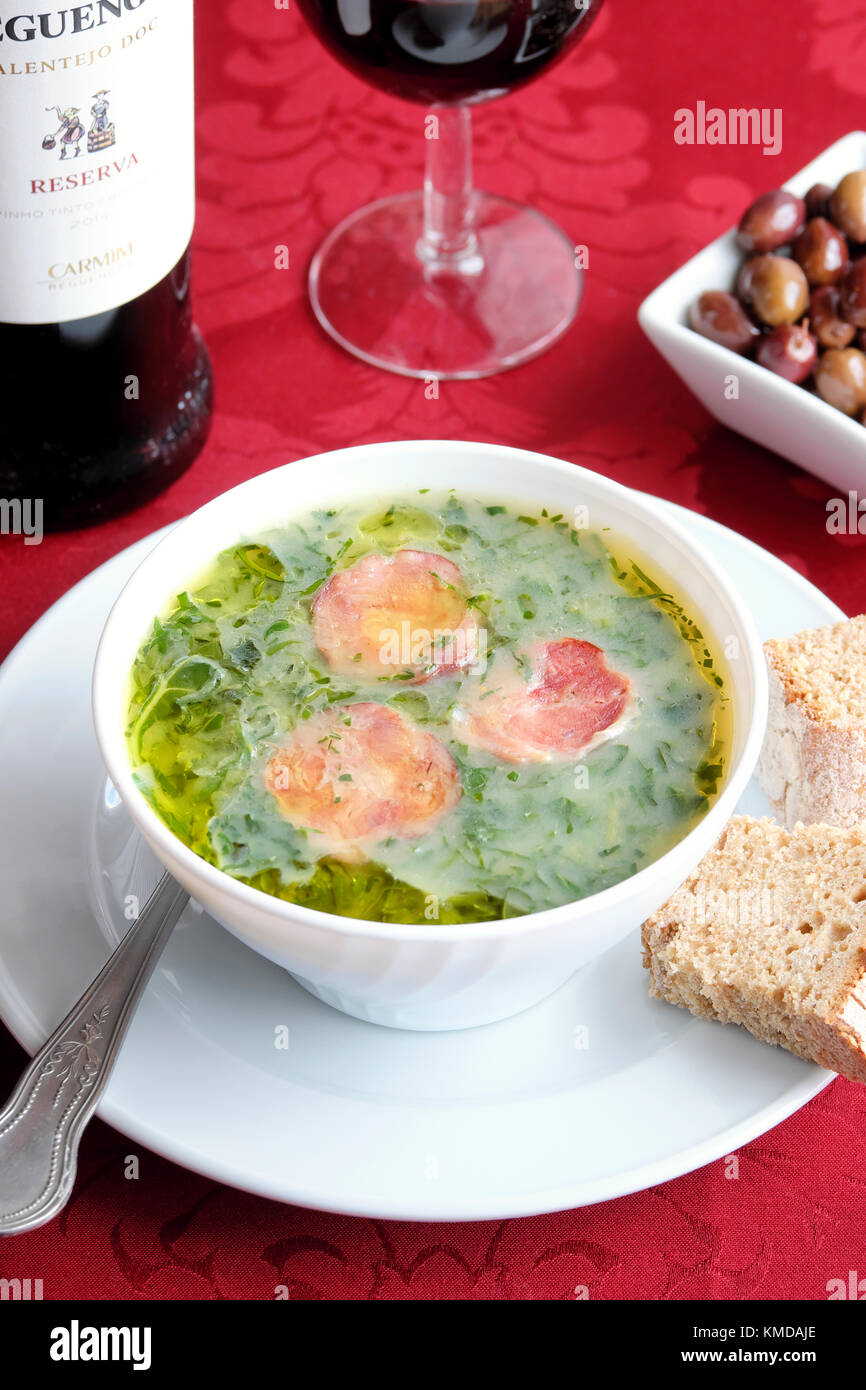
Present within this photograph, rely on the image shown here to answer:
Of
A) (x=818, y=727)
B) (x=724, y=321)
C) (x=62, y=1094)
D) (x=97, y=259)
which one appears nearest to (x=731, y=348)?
(x=724, y=321)

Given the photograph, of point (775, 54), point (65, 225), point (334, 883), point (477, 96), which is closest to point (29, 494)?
point (65, 225)

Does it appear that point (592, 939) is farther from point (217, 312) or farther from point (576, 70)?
point (576, 70)

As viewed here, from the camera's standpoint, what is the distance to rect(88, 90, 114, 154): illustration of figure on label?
5.81 ft

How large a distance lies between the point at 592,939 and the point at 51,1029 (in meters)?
0.54

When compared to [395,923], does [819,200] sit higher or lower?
higher

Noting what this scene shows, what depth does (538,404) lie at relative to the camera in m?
2.46

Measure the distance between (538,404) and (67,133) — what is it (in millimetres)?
901

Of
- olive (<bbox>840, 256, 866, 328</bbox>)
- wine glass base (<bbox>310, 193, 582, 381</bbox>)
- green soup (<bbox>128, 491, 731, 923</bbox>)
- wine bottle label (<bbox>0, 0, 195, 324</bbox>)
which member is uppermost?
wine bottle label (<bbox>0, 0, 195, 324</bbox>)

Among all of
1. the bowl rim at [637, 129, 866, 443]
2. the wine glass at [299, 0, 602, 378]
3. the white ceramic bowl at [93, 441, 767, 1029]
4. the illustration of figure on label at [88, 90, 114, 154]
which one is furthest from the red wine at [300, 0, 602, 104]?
the white ceramic bowl at [93, 441, 767, 1029]

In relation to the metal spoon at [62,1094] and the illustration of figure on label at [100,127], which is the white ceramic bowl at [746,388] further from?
the metal spoon at [62,1094]

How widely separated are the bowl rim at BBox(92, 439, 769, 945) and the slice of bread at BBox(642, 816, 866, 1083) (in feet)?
0.58

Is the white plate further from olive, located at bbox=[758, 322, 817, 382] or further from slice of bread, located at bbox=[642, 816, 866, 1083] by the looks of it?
olive, located at bbox=[758, 322, 817, 382]

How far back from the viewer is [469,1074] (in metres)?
1.56

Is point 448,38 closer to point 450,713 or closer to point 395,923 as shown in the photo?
point 450,713
